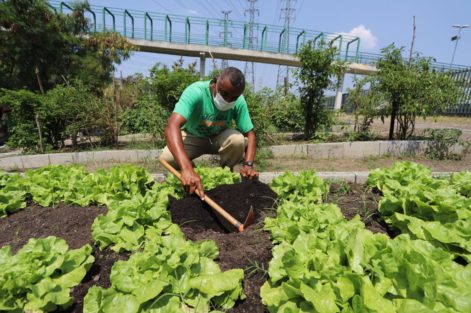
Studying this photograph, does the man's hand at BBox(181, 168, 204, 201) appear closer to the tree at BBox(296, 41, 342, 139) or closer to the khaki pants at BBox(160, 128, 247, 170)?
the khaki pants at BBox(160, 128, 247, 170)

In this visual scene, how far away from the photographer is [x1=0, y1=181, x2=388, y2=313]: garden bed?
1.90m

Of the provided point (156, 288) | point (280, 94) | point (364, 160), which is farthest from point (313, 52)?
point (156, 288)

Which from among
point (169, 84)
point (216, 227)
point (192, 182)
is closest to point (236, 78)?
point (192, 182)

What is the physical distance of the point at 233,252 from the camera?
2.11 meters

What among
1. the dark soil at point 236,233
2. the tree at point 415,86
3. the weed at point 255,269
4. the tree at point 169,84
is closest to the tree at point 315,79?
the tree at point 415,86

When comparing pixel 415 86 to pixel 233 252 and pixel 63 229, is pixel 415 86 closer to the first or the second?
pixel 233 252

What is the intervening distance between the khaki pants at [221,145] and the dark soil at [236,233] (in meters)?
1.28

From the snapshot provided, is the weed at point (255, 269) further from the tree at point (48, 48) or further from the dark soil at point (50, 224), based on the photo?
the tree at point (48, 48)

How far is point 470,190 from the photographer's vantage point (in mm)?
3062

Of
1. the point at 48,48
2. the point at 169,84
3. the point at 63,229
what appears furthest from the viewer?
the point at 48,48

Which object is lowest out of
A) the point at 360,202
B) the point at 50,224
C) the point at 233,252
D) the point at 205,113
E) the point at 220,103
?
the point at 50,224

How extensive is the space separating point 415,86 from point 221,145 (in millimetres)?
5739

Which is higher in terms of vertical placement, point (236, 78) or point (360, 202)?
point (236, 78)

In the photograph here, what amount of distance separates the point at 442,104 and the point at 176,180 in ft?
24.1
